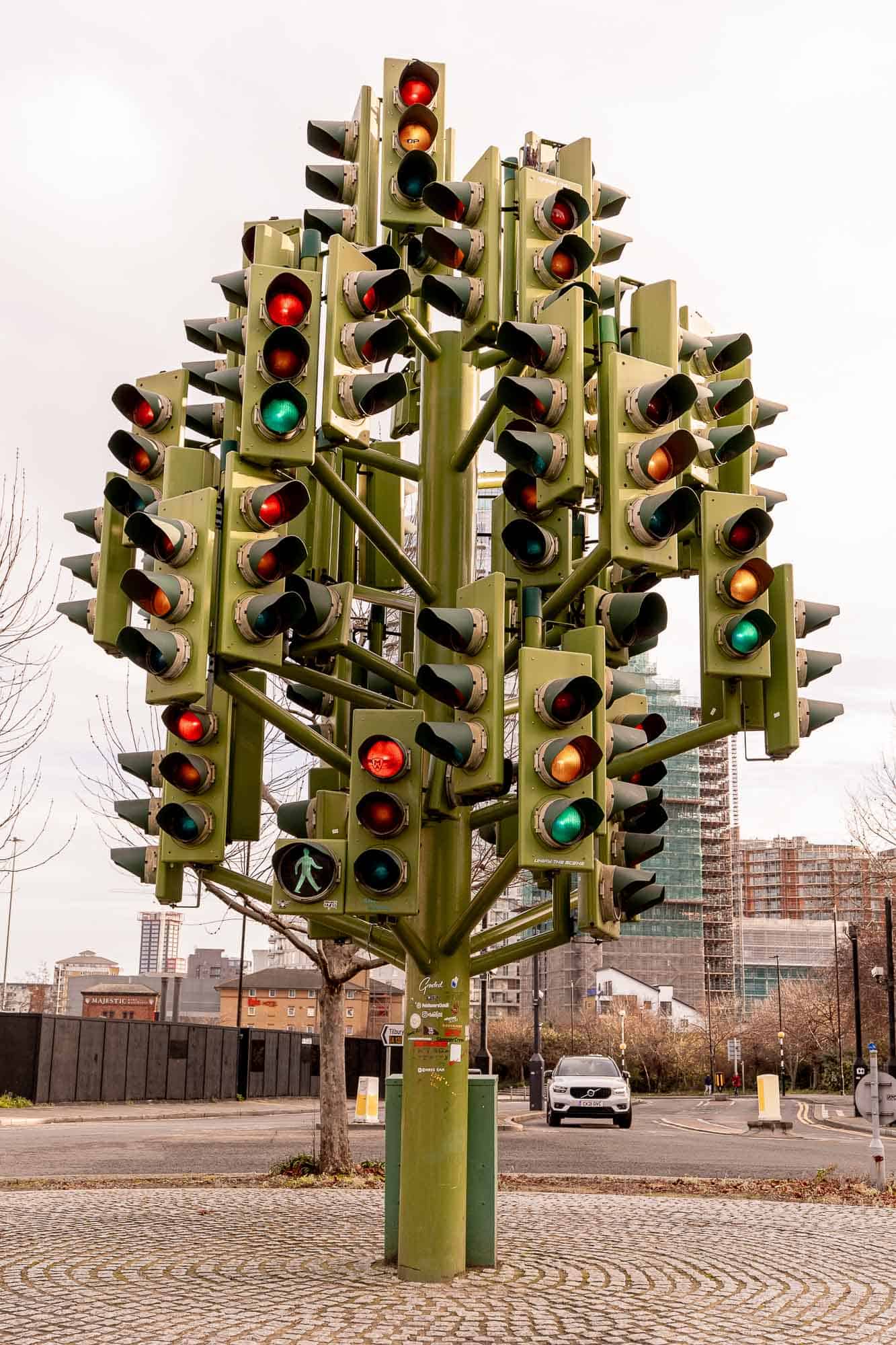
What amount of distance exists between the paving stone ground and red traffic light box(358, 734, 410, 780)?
2712 mm

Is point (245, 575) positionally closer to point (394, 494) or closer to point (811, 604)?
point (394, 494)

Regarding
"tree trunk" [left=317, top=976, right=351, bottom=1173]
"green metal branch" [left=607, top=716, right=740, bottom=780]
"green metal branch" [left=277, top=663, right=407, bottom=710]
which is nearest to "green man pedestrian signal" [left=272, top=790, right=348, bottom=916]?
"green metal branch" [left=277, top=663, right=407, bottom=710]

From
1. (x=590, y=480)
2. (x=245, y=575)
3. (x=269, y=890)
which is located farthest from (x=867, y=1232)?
(x=245, y=575)

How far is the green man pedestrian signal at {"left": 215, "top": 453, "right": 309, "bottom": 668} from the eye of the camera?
22.5 ft

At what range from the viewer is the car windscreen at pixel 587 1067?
101 feet

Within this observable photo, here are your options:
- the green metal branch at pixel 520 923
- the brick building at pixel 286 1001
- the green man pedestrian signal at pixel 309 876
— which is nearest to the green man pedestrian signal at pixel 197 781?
the green man pedestrian signal at pixel 309 876

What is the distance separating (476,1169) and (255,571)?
13.1ft

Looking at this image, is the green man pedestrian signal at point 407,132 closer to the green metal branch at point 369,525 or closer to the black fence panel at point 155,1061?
the green metal branch at point 369,525

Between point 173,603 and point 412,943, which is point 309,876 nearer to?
point 412,943

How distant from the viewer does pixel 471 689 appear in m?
6.67

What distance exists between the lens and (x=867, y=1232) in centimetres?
1033

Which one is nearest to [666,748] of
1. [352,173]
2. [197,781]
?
[197,781]

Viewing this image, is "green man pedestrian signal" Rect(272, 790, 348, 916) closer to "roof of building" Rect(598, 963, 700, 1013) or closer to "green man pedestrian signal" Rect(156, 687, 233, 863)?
"green man pedestrian signal" Rect(156, 687, 233, 863)

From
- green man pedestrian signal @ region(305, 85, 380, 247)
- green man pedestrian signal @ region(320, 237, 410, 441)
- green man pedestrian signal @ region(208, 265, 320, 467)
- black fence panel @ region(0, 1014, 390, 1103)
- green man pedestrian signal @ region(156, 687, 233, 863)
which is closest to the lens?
green man pedestrian signal @ region(208, 265, 320, 467)
